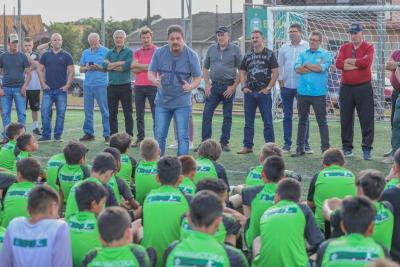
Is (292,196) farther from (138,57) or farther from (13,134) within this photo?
(138,57)

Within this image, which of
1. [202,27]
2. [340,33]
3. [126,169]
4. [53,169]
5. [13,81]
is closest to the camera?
[53,169]

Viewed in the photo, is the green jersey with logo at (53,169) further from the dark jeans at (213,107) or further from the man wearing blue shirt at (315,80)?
the man wearing blue shirt at (315,80)

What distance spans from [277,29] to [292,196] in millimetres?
11159

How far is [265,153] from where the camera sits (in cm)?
673

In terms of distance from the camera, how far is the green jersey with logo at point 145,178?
661cm

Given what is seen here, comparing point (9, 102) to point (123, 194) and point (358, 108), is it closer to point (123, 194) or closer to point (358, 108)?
point (358, 108)

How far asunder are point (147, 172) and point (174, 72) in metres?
3.06

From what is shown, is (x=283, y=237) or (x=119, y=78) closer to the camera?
(x=283, y=237)

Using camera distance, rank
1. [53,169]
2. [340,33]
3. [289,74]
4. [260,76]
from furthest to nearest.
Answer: [340,33]
[289,74]
[260,76]
[53,169]

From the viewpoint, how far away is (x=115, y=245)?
4.06 metres

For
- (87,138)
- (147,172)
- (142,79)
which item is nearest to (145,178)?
(147,172)

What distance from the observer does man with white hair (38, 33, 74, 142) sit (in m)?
12.3

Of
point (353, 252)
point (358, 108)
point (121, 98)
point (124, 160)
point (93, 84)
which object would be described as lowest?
point (353, 252)

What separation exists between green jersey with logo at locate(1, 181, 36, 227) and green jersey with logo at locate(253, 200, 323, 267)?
198 centimetres
